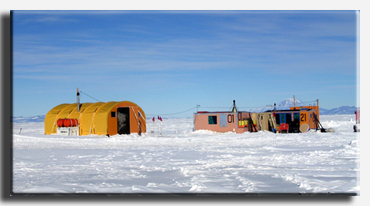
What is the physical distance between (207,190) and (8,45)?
17.2 ft

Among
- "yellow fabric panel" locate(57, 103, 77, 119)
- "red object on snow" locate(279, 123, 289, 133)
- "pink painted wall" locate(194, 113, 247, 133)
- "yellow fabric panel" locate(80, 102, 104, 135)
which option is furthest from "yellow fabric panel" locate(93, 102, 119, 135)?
"red object on snow" locate(279, 123, 289, 133)

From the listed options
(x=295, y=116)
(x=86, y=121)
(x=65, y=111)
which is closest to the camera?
(x=86, y=121)

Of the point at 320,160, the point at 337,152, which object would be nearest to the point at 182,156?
the point at 320,160

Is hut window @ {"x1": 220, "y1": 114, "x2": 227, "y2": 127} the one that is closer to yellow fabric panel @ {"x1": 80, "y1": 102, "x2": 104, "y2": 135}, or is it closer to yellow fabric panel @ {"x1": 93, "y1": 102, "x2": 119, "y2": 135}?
yellow fabric panel @ {"x1": 93, "y1": 102, "x2": 119, "y2": 135}

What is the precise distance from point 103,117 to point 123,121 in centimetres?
186

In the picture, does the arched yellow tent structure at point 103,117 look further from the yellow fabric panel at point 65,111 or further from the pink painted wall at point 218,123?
the pink painted wall at point 218,123

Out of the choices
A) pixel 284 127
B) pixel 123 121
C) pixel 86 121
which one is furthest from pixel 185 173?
pixel 284 127

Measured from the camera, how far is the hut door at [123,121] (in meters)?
27.4

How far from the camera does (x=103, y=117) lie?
1029 inches

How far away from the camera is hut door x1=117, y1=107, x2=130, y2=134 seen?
90.0 ft

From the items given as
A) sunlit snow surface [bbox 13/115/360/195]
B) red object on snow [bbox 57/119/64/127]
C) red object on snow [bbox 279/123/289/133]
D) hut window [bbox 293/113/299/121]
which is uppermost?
hut window [bbox 293/113/299/121]

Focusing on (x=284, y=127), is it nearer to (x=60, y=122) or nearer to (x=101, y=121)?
(x=101, y=121)

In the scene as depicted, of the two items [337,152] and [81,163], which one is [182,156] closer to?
[81,163]

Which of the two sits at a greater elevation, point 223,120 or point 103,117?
point 103,117
